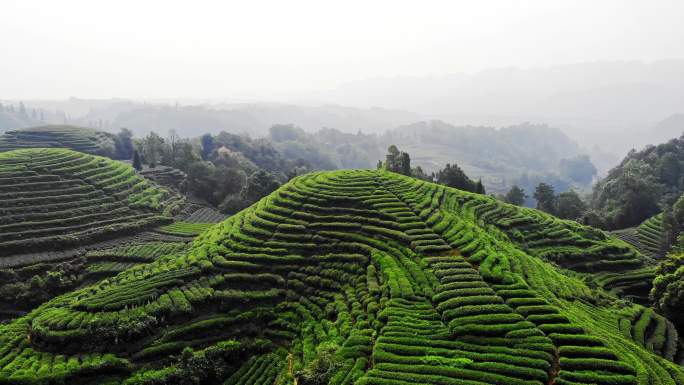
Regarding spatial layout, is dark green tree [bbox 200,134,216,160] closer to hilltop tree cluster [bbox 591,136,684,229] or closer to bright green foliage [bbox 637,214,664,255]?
hilltop tree cluster [bbox 591,136,684,229]

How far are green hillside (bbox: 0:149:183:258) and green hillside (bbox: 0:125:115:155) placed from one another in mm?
22102

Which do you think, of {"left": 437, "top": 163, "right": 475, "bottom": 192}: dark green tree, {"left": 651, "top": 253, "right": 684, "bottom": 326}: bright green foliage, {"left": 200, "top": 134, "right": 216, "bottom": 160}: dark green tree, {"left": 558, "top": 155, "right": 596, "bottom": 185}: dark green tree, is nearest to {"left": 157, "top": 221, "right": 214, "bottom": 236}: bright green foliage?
{"left": 437, "top": 163, "right": 475, "bottom": 192}: dark green tree

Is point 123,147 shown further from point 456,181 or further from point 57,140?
point 456,181

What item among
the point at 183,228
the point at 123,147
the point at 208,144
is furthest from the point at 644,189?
the point at 208,144

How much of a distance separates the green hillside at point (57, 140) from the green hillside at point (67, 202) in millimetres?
22102

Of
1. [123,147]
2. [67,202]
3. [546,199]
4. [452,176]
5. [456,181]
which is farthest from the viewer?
[123,147]

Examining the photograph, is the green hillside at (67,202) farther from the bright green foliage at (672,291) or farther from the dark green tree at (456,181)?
the bright green foliage at (672,291)

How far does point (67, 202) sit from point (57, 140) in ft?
119

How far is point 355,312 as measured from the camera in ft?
79.7

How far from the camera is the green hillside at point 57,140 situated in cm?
7125

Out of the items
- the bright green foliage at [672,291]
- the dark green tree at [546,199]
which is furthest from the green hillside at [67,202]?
the dark green tree at [546,199]

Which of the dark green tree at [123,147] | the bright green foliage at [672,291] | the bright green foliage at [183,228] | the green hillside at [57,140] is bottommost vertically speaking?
the bright green foliage at [183,228]

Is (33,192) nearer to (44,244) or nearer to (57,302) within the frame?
(44,244)

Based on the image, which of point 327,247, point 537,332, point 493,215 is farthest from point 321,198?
point 537,332
